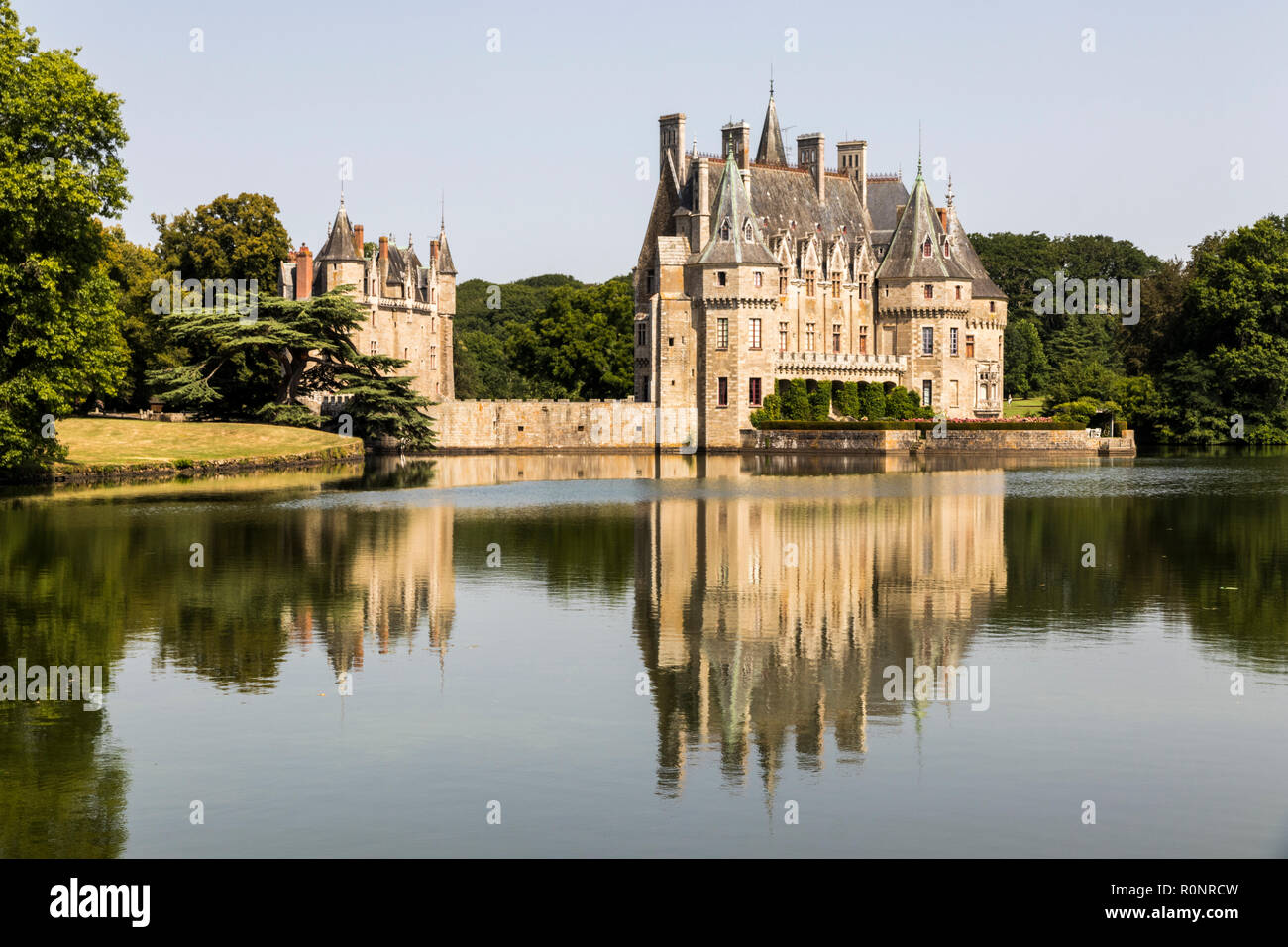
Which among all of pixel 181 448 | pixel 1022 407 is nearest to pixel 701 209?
pixel 181 448

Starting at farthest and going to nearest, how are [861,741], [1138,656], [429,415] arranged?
[429,415] < [1138,656] < [861,741]

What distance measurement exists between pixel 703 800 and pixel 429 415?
66749 millimetres

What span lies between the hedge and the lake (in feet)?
143

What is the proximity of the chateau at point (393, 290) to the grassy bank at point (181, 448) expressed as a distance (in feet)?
35.5

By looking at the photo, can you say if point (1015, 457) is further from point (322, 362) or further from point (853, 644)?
Result: point (853, 644)

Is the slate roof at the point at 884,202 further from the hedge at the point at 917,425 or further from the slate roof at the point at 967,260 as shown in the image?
the hedge at the point at 917,425

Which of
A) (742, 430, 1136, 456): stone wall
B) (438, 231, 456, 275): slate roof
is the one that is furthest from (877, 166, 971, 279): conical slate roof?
(438, 231, 456, 275): slate roof

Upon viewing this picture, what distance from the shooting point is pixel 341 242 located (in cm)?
7800

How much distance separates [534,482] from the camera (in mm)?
50438

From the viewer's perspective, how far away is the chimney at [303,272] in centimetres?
7862
